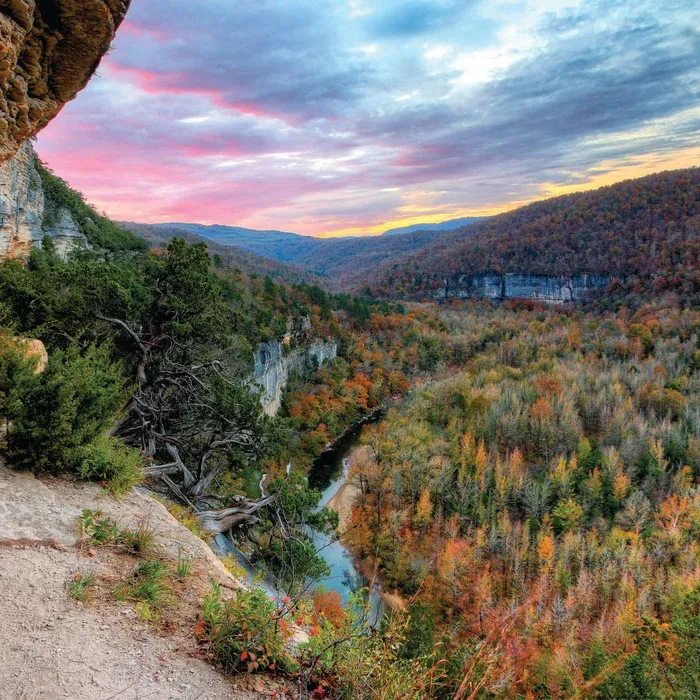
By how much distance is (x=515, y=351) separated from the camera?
264 ft

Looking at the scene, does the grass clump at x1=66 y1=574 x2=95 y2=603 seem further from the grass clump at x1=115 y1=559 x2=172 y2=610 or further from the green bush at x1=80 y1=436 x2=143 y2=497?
the green bush at x1=80 y1=436 x2=143 y2=497

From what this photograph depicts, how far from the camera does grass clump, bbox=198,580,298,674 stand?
4.30 meters

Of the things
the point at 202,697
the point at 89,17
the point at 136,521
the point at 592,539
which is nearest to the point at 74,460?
the point at 136,521

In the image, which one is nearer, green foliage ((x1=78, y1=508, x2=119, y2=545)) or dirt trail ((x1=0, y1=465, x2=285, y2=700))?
dirt trail ((x1=0, y1=465, x2=285, y2=700))

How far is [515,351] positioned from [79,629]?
82639mm

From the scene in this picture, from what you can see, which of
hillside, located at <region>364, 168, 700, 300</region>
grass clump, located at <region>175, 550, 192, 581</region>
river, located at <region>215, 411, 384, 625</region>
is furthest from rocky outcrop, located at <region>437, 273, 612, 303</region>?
grass clump, located at <region>175, 550, 192, 581</region>

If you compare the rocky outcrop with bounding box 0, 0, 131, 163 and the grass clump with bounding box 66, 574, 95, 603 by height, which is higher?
the rocky outcrop with bounding box 0, 0, 131, 163

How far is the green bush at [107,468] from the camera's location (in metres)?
7.33

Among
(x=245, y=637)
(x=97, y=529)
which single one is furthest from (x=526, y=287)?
(x=245, y=637)

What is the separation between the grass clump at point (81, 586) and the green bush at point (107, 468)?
243 cm

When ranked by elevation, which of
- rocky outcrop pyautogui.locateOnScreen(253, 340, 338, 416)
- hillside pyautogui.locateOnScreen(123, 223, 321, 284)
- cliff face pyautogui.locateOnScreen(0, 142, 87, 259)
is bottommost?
rocky outcrop pyautogui.locateOnScreen(253, 340, 338, 416)

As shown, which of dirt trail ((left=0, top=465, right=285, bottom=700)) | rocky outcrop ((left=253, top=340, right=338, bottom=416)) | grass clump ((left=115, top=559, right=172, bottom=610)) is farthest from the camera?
rocky outcrop ((left=253, top=340, right=338, bottom=416))

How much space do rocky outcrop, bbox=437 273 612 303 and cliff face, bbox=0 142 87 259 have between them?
125 metres

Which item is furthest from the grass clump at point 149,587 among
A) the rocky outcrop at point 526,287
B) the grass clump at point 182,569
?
the rocky outcrop at point 526,287
